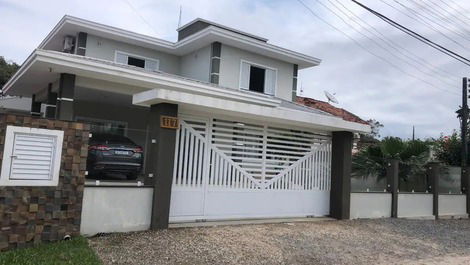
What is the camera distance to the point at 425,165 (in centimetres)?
1557

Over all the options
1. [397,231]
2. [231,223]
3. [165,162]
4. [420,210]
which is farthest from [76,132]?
[420,210]

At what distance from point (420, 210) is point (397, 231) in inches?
167

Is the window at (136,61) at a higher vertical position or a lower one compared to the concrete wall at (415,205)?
higher

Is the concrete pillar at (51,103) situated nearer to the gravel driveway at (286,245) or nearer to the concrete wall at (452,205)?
the gravel driveway at (286,245)

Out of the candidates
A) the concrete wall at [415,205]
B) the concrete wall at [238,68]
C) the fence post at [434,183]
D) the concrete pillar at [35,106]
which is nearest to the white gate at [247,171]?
the concrete wall at [415,205]

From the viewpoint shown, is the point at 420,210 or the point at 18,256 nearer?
the point at 18,256

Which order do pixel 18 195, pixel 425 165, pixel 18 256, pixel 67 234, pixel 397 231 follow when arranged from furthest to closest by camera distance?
pixel 425 165, pixel 397 231, pixel 67 234, pixel 18 195, pixel 18 256

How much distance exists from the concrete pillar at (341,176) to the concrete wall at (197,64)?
25.0ft

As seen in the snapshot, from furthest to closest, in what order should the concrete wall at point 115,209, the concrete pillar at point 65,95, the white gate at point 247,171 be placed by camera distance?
the concrete pillar at point 65,95 → the white gate at point 247,171 → the concrete wall at point 115,209

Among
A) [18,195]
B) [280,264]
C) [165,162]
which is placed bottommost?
[280,264]

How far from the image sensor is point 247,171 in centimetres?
1044

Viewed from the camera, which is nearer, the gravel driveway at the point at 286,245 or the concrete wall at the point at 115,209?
the gravel driveway at the point at 286,245

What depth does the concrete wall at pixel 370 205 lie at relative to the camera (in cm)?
1247

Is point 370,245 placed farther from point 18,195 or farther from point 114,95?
point 114,95
